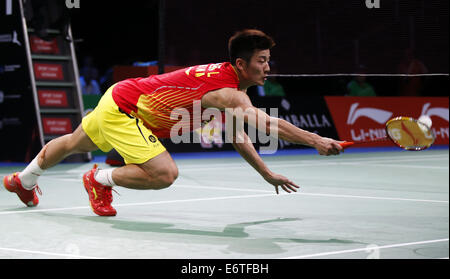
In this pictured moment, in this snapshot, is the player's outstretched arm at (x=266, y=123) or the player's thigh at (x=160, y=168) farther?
the player's thigh at (x=160, y=168)

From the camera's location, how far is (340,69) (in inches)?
441

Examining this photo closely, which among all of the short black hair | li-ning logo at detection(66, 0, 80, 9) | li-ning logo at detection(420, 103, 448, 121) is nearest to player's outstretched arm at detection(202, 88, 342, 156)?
the short black hair

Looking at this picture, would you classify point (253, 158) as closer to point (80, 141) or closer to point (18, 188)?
point (80, 141)

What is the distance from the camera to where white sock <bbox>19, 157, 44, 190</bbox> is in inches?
251

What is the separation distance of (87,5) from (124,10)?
905mm

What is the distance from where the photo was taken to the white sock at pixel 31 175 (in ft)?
20.9

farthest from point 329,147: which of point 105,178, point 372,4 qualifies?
point 372,4

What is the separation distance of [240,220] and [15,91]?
6.82 metres

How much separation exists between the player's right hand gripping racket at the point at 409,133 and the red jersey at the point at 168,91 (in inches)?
48.5

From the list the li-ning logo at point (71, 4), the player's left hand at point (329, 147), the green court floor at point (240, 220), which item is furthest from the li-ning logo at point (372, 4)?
the player's left hand at point (329, 147)

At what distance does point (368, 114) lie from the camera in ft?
52.6

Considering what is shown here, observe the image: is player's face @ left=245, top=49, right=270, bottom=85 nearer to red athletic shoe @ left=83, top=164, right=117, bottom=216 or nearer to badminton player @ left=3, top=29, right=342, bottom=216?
badminton player @ left=3, top=29, right=342, bottom=216

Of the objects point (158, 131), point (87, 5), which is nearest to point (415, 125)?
point (158, 131)

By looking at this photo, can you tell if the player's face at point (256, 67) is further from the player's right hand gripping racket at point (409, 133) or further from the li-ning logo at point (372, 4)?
the li-ning logo at point (372, 4)
